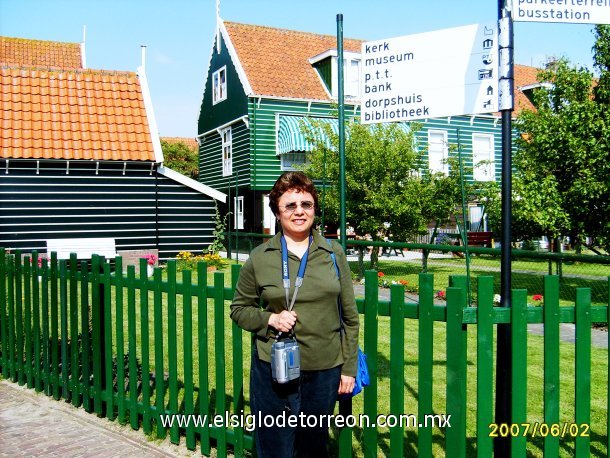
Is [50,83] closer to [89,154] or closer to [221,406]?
[89,154]

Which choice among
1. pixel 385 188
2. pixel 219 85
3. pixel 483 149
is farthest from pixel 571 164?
pixel 219 85

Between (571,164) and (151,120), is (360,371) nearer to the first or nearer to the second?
(571,164)

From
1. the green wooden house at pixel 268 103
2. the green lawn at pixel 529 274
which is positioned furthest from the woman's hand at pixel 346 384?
the green wooden house at pixel 268 103

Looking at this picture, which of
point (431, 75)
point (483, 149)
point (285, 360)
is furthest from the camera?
point (483, 149)

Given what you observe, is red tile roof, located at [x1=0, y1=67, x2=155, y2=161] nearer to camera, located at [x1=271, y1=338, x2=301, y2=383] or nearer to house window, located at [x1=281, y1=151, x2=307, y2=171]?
house window, located at [x1=281, y1=151, x2=307, y2=171]

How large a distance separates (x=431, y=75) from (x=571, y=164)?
1032cm

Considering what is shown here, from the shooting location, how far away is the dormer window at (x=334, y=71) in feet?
82.4

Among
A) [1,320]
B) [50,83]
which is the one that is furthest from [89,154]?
[1,320]

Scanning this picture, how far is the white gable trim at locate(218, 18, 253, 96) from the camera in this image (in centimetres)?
2467

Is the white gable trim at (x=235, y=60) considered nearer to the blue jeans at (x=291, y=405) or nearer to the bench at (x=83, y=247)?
the bench at (x=83, y=247)

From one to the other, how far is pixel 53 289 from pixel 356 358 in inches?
152

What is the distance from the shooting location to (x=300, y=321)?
10.5ft

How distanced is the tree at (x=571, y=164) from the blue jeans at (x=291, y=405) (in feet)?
32.3

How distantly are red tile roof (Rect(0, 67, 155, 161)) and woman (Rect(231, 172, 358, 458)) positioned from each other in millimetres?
14565
